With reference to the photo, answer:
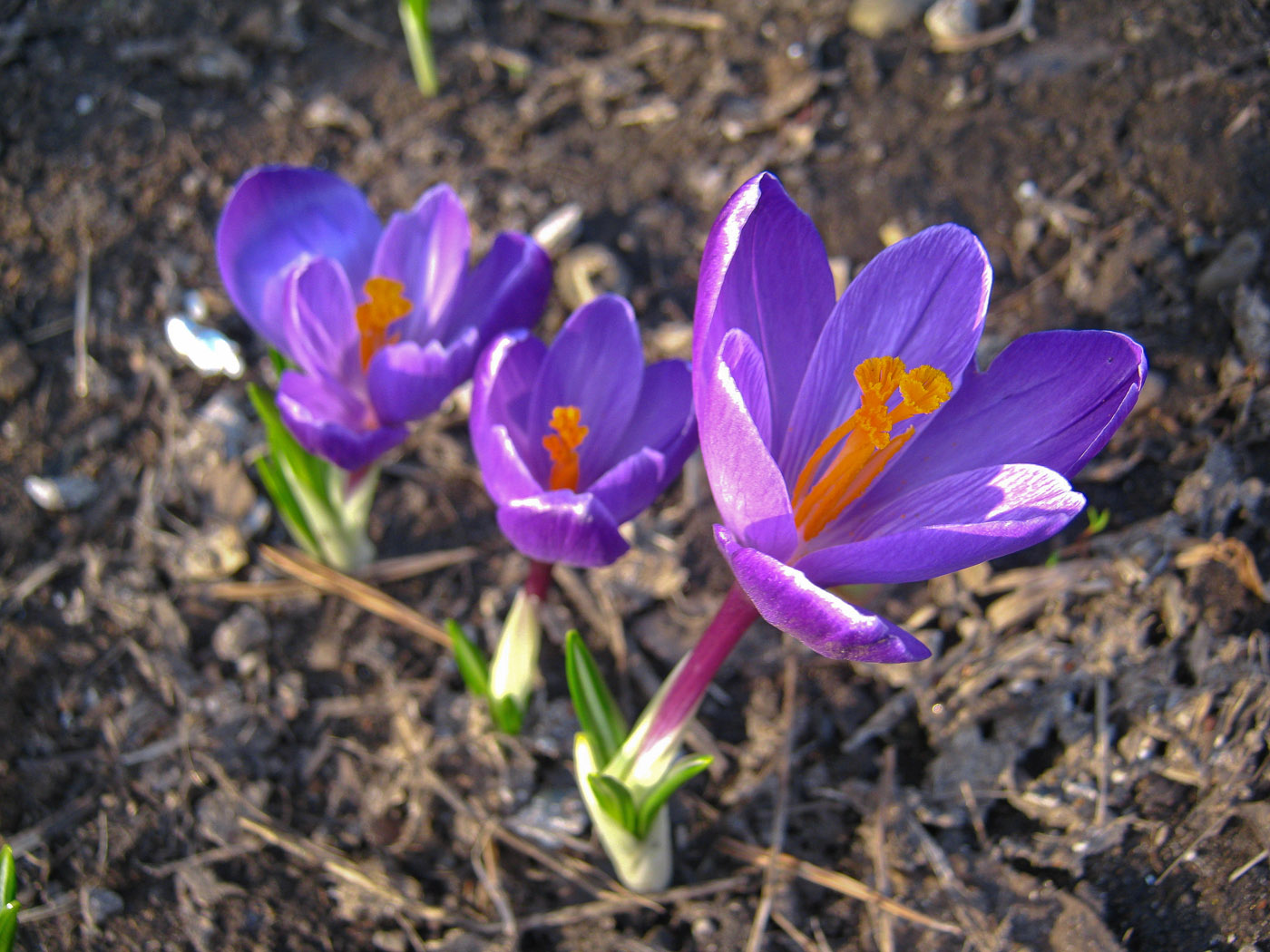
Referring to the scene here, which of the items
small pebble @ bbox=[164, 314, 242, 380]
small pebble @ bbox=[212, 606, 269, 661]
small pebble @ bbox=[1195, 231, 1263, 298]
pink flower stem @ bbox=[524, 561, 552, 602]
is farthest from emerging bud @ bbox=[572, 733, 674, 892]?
small pebble @ bbox=[1195, 231, 1263, 298]

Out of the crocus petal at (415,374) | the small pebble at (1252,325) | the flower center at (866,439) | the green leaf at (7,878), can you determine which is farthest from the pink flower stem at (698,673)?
the small pebble at (1252,325)

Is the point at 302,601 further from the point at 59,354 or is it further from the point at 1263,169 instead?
the point at 1263,169

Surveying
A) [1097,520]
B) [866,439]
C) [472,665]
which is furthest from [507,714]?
[1097,520]

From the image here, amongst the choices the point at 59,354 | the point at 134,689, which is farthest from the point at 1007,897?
the point at 59,354

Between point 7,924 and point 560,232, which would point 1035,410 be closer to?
point 560,232

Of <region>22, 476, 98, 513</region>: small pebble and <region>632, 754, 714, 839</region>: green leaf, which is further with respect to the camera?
<region>22, 476, 98, 513</region>: small pebble

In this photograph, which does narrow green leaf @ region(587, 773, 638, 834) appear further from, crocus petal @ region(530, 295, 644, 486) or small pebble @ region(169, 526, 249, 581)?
small pebble @ region(169, 526, 249, 581)
